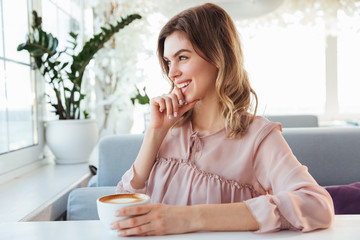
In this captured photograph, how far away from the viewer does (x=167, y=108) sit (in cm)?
117

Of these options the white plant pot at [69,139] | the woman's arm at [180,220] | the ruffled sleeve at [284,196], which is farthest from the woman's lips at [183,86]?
the white plant pot at [69,139]

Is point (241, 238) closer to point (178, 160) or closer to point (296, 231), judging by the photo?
point (296, 231)

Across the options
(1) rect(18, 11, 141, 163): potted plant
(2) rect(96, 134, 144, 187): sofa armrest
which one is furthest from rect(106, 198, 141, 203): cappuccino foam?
(1) rect(18, 11, 141, 163): potted plant

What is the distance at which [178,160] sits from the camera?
1261 millimetres

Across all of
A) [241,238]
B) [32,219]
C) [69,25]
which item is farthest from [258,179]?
[69,25]

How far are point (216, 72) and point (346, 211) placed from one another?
0.73 meters

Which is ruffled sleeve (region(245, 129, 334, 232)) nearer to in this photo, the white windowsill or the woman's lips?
the woman's lips

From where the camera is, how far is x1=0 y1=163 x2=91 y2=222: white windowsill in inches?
56.5

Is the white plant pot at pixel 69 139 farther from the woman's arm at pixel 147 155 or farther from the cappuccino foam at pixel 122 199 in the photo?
the cappuccino foam at pixel 122 199

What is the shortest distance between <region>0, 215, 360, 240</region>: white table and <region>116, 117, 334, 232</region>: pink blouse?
0.18m

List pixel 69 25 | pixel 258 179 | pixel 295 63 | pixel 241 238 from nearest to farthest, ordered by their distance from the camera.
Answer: pixel 241 238 → pixel 258 179 → pixel 69 25 → pixel 295 63

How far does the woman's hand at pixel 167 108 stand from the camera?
117 centimetres

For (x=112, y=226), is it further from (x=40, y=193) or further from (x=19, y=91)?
(x=19, y=91)

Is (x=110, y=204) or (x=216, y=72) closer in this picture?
(x=110, y=204)
